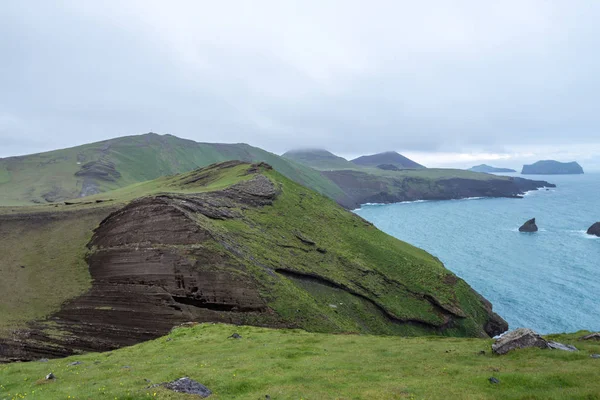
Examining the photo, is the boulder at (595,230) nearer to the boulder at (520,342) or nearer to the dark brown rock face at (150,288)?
the dark brown rock face at (150,288)

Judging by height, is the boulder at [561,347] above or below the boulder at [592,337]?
above

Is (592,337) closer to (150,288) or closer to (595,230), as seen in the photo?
(150,288)

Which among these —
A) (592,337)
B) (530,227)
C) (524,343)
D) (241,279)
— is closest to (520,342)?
(524,343)

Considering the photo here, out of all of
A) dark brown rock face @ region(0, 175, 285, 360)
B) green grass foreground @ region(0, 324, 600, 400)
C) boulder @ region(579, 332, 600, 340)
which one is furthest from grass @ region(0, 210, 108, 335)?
boulder @ region(579, 332, 600, 340)

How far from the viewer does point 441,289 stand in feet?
243

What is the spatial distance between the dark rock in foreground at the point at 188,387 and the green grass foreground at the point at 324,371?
0.60 meters

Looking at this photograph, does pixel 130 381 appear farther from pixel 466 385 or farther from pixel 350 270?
pixel 350 270

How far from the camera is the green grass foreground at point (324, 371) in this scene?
71.4 feet

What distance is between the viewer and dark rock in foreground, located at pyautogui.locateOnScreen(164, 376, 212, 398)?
22.6m

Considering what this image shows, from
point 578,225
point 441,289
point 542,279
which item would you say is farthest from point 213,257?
point 578,225

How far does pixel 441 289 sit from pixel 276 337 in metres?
46.3

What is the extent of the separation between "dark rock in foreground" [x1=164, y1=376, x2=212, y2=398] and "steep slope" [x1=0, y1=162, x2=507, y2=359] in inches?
1054

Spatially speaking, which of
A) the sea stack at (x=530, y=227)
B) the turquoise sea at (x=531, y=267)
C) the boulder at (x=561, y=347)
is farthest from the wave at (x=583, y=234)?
the boulder at (x=561, y=347)

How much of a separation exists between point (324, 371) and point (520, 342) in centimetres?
1509
